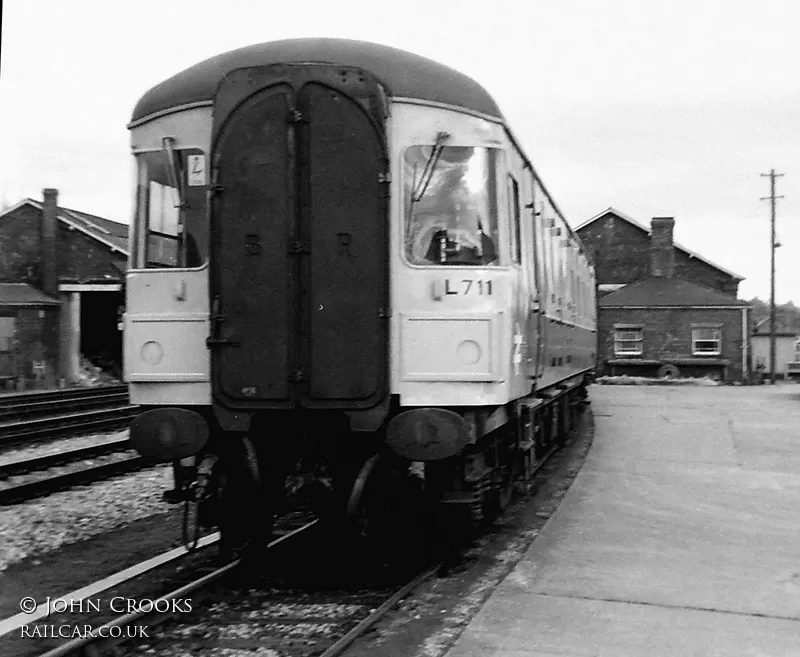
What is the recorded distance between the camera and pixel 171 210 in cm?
643

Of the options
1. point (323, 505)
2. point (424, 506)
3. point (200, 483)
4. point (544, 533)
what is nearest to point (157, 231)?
point (200, 483)

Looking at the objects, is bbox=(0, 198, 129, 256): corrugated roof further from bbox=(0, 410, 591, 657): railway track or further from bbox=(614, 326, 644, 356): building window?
bbox=(0, 410, 591, 657): railway track

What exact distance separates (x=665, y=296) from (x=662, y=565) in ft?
118

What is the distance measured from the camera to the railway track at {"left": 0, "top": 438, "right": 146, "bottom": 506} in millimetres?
9797

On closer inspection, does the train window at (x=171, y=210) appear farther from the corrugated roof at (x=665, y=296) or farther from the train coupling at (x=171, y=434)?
the corrugated roof at (x=665, y=296)

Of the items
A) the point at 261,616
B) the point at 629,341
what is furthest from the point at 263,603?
the point at 629,341

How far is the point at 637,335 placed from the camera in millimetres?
41281

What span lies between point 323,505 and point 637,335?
120 ft

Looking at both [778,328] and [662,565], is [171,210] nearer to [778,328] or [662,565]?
[662,565]

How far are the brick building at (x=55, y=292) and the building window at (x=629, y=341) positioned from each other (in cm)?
1931

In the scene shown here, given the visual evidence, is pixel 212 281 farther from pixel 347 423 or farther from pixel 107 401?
pixel 107 401

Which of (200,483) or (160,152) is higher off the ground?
(160,152)

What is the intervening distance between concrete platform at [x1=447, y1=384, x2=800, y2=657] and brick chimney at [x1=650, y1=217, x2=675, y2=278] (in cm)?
3097

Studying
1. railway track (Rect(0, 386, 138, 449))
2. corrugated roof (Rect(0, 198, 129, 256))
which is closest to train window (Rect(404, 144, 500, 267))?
railway track (Rect(0, 386, 138, 449))
